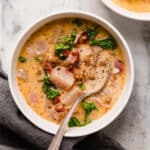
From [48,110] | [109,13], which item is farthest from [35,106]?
[109,13]

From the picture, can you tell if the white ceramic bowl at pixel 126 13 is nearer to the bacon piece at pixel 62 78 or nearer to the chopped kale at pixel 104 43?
the chopped kale at pixel 104 43

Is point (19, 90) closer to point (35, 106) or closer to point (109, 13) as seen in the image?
point (35, 106)

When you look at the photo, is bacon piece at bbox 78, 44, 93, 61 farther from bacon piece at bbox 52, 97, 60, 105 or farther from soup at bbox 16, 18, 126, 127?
bacon piece at bbox 52, 97, 60, 105

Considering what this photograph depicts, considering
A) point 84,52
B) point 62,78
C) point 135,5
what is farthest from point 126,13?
point 62,78

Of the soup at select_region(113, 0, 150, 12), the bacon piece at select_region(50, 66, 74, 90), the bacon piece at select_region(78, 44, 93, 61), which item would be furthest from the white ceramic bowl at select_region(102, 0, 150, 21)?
the bacon piece at select_region(50, 66, 74, 90)

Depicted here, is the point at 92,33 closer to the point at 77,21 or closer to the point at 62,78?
the point at 77,21

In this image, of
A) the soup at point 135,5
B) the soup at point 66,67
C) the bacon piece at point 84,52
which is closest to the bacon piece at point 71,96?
the soup at point 66,67
